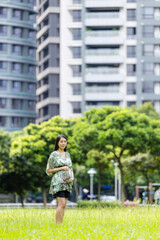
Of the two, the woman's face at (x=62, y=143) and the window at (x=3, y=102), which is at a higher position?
the window at (x=3, y=102)

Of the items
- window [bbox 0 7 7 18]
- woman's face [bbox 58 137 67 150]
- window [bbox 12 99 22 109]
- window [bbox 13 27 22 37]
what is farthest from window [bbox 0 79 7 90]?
woman's face [bbox 58 137 67 150]

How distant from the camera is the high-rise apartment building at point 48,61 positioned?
82.2 metres

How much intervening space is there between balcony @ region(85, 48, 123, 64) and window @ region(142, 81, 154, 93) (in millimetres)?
4497

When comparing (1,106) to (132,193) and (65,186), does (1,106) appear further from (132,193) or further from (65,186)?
(65,186)

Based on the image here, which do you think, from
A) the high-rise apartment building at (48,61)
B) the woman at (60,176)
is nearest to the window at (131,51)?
the high-rise apartment building at (48,61)

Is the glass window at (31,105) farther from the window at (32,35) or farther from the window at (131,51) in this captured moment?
the window at (131,51)

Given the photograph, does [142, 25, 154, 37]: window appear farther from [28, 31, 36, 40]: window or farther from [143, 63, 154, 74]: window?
[28, 31, 36, 40]: window

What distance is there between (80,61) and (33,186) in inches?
1598

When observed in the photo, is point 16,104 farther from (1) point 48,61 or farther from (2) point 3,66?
(1) point 48,61

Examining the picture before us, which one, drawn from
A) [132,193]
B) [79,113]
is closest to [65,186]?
[132,193]

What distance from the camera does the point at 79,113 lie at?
255 ft

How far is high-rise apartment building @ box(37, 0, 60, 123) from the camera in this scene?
82.2 m

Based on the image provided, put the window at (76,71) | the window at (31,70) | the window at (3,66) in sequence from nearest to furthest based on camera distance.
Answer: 1. the window at (76,71)
2. the window at (3,66)
3. the window at (31,70)

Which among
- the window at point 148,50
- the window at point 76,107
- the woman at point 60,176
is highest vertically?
the window at point 148,50
